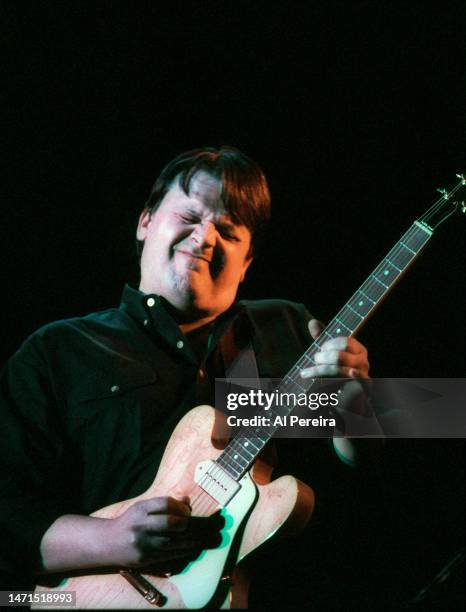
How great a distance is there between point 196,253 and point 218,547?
995 mm

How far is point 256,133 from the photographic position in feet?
7.93

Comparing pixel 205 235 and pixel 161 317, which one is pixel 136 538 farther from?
pixel 205 235

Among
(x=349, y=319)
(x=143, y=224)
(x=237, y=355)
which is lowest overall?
(x=237, y=355)

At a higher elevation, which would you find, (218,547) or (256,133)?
(256,133)

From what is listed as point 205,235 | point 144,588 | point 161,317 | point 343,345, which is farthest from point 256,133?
point 144,588

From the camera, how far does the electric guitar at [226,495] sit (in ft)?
4.62

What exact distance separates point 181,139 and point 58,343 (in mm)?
1140

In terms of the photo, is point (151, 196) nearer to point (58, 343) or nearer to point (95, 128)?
point (95, 128)

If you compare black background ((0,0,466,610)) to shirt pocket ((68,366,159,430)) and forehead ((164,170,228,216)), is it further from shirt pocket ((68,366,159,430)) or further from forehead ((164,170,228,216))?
shirt pocket ((68,366,159,430))

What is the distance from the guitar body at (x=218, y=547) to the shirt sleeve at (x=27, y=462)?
14cm

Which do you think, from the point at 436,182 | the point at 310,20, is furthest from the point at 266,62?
the point at 436,182

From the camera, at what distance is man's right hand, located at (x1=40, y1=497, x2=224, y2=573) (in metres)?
1.41

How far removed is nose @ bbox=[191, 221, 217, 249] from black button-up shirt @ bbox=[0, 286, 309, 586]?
0.27 meters

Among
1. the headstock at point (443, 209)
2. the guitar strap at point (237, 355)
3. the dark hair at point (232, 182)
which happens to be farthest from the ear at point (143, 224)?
the headstock at point (443, 209)
